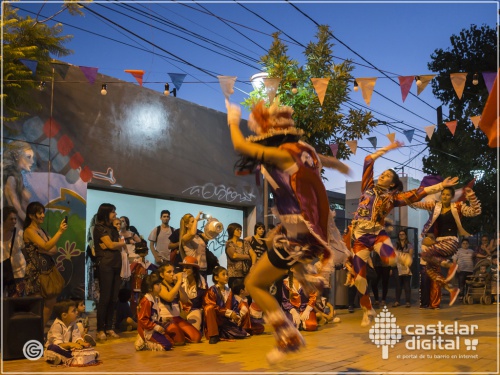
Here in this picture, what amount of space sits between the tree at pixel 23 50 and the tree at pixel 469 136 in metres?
10.6

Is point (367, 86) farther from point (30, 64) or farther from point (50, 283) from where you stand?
point (50, 283)

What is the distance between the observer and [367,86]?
8148mm

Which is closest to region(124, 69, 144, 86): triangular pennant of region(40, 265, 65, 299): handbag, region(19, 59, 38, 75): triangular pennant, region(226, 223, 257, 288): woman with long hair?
region(19, 59, 38, 75): triangular pennant

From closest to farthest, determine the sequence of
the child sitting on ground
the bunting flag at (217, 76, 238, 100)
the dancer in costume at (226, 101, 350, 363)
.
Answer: the dancer in costume at (226, 101, 350, 363) < the child sitting on ground < the bunting flag at (217, 76, 238, 100)

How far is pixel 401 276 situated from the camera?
41.4ft

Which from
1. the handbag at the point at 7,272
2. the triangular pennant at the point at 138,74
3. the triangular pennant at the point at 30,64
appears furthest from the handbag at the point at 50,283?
the triangular pennant at the point at 138,74

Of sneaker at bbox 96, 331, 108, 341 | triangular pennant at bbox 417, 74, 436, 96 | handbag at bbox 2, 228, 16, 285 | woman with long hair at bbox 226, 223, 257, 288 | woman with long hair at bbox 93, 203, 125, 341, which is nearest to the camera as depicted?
handbag at bbox 2, 228, 16, 285

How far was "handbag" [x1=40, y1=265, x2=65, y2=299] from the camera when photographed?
681 cm

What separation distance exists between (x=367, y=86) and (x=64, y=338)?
16.3 ft

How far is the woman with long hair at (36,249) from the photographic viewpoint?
21.9 feet

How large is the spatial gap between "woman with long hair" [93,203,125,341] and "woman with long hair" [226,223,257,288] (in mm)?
1681

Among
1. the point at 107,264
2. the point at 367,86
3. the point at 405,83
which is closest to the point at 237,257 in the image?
the point at 107,264

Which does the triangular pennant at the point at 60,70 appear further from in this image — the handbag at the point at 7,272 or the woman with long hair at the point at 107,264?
the handbag at the point at 7,272

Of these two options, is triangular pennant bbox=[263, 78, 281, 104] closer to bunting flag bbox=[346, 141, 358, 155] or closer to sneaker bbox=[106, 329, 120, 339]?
bunting flag bbox=[346, 141, 358, 155]
